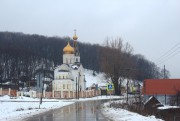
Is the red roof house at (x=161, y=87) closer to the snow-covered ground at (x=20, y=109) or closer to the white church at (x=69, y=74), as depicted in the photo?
the snow-covered ground at (x=20, y=109)

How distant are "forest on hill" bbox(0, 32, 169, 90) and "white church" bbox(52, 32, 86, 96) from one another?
22.6 feet

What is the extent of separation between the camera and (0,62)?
399 feet

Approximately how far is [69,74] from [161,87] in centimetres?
5374

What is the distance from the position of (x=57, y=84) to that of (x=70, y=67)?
21.9 ft

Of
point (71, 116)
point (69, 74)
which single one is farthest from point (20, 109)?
point (69, 74)

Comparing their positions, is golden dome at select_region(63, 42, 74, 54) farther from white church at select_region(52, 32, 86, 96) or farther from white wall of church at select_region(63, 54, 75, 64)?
white wall of church at select_region(63, 54, 75, 64)

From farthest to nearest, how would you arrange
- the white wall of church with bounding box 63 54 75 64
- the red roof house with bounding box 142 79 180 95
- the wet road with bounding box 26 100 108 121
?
the white wall of church with bounding box 63 54 75 64 → the red roof house with bounding box 142 79 180 95 → the wet road with bounding box 26 100 108 121

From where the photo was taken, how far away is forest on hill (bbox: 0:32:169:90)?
251 ft

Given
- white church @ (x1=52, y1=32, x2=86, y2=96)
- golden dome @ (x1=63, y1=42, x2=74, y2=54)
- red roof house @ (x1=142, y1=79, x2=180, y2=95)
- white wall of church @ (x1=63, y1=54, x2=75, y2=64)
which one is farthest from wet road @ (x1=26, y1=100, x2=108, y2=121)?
white wall of church @ (x1=63, y1=54, x2=75, y2=64)

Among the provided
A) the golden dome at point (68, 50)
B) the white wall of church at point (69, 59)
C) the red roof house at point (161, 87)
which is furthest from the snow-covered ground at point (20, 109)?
the white wall of church at point (69, 59)

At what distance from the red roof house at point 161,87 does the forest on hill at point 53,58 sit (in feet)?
31.3

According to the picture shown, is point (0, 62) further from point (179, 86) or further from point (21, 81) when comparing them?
point (179, 86)

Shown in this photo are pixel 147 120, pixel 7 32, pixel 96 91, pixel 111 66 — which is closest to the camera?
pixel 147 120

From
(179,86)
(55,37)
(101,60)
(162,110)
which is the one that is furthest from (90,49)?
(162,110)
